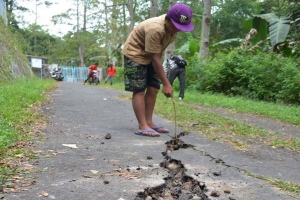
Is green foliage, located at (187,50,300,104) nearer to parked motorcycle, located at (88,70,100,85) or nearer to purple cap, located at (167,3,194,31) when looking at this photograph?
purple cap, located at (167,3,194,31)

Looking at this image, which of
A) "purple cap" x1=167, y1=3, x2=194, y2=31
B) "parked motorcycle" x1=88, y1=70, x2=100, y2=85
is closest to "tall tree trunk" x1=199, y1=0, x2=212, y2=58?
"parked motorcycle" x1=88, y1=70, x2=100, y2=85

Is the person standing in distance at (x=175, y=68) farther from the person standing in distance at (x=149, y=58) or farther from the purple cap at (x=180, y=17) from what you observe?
the purple cap at (x=180, y=17)

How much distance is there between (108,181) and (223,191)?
0.69m

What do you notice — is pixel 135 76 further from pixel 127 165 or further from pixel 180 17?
pixel 127 165

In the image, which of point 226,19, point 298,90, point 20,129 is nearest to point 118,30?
point 226,19

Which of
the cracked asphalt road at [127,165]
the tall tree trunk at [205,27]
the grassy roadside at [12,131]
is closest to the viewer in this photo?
the cracked asphalt road at [127,165]

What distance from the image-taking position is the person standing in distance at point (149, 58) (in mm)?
3508

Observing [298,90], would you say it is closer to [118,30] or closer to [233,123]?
[233,123]

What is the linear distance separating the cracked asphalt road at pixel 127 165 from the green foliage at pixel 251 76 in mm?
6041

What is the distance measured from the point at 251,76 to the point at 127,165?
27.2 feet

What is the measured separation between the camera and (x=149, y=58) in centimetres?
381

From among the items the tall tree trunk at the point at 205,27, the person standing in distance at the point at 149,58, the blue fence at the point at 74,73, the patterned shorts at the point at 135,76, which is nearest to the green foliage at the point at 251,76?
the tall tree trunk at the point at 205,27

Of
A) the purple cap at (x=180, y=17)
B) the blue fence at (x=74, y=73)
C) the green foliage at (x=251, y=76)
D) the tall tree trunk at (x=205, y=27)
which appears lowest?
the blue fence at (x=74, y=73)

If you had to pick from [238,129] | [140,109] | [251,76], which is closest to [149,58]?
[140,109]
